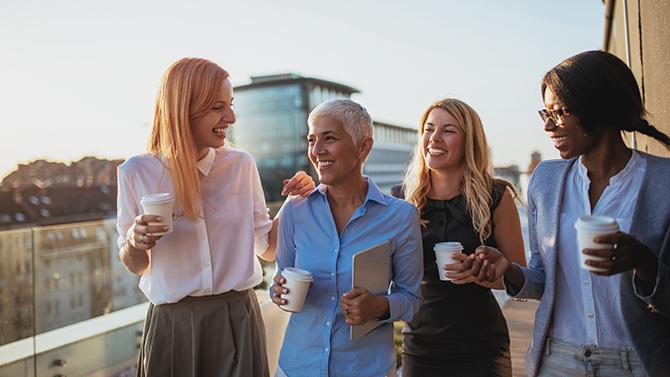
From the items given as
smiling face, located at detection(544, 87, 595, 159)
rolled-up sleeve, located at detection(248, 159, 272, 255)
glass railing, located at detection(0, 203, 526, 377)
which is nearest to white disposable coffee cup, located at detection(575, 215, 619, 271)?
smiling face, located at detection(544, 87, 595, 159)

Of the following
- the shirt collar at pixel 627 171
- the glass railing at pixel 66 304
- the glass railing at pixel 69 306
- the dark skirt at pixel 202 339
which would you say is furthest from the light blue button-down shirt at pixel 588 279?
the glass railing at pixel 66 304

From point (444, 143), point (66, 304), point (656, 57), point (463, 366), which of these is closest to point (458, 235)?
point (444, 143)

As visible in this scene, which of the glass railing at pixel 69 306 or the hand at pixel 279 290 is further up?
the hand at pixel 279 290

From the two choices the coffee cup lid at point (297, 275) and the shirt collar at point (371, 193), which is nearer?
the coffee cup lid at point (297, 275)

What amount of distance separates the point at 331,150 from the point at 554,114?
65 cm

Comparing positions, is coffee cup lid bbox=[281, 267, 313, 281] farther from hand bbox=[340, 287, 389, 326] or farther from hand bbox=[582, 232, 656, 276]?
hand bbox=[582, 232, 656, 276]

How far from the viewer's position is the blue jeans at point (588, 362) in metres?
1.31

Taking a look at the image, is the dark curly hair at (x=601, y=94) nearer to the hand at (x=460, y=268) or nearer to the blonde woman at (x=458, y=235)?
the hand at (x=460, y=268)

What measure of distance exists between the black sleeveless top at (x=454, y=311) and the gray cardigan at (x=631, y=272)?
0.45 metres

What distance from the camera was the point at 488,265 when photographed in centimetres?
151

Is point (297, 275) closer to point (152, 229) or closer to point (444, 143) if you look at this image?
point (152, 229)


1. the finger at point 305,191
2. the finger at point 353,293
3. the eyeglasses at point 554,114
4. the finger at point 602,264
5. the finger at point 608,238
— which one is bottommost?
the finger at point 353,293

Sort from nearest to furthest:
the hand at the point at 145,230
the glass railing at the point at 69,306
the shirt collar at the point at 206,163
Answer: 1. the hand at the point at 145,230
2. the shirt collar at the point at 206,163
3. the glass railing at the point at 69,306

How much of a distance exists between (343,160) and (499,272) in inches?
22.8
